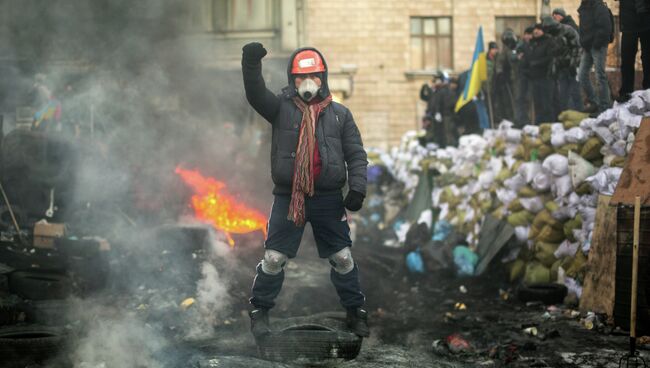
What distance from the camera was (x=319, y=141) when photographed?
498cm

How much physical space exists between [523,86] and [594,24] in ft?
6.68

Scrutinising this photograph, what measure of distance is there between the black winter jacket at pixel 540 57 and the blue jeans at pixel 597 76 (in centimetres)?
94

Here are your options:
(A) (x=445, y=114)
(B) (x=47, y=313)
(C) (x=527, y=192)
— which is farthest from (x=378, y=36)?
(B) (x=47, y=313)

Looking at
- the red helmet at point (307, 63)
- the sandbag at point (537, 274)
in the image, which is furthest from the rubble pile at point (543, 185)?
the red helmet at point (307, 63)

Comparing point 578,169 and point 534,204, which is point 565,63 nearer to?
point 534,204

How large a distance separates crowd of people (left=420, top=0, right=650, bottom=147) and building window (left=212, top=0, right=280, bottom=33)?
26.1 ft

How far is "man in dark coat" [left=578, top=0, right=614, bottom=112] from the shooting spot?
8391mm

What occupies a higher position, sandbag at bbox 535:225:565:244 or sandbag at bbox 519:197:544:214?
sandbag at bbox 519:197:544:214

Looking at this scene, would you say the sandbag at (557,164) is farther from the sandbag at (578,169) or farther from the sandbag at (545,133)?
the sandbag at (545,133)

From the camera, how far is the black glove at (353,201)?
4934 millimetres

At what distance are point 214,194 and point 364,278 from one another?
3.51m

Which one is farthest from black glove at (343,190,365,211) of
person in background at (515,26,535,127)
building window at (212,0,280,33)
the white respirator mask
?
building window at (212,0,280,33)

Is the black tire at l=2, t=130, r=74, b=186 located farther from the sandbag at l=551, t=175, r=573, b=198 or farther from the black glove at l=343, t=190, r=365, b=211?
the sandbag at l=551, t=175, r=573, b=198

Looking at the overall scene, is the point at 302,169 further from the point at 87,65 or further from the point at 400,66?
the point at 400,66
